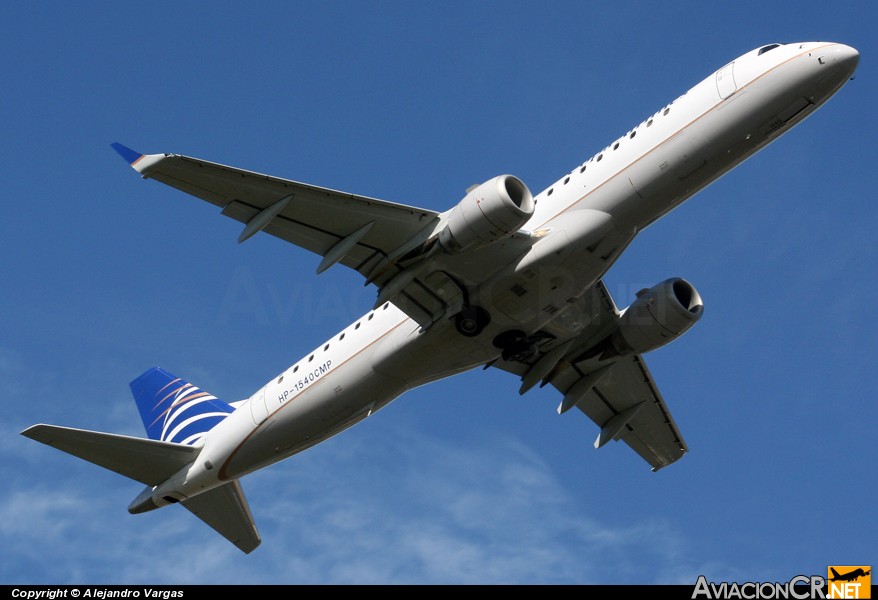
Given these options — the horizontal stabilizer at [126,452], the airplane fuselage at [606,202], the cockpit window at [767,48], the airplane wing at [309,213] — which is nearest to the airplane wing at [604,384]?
the airplane fuselage at [606,202]

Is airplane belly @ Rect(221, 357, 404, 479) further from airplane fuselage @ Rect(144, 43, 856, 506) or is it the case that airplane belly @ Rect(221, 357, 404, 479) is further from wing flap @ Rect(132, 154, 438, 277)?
wing flap @ Rect(132, 154, 438, 277)

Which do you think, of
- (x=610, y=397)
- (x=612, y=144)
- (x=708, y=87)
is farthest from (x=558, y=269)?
(x=610, y=397)

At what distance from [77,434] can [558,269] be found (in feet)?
49.0

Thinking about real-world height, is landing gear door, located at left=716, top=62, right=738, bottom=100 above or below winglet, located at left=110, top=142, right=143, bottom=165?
above

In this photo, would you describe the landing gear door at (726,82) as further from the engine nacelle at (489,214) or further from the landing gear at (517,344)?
the landing gear at (517,344)

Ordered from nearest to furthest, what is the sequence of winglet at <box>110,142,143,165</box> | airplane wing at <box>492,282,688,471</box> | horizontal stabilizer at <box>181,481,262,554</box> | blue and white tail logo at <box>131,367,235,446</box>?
winglet at <box>110,142,143,165</box> → airplane wing at <box>492,282,688,471</box> → horizontal stabilizer at <box>181,481,262,554</box> → blue and white tail logo at <box>131,367,235,446</box>

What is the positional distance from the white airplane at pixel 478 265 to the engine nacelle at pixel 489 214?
0.15ft

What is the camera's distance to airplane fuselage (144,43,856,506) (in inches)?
1276

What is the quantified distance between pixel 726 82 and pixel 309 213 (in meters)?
11.8

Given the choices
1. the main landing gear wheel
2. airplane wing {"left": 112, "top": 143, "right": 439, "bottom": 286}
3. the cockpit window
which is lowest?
the main landing gear wheel

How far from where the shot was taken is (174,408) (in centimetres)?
4259

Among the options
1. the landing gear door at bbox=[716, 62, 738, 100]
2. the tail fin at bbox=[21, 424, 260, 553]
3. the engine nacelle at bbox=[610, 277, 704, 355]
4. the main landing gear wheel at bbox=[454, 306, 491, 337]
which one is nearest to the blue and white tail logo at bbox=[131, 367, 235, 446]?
the tail fin at bbox=[21, 424, 260, 553]

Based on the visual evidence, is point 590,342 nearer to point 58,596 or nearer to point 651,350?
point 651,350

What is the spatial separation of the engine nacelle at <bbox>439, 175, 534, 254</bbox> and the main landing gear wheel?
240 centimetres
